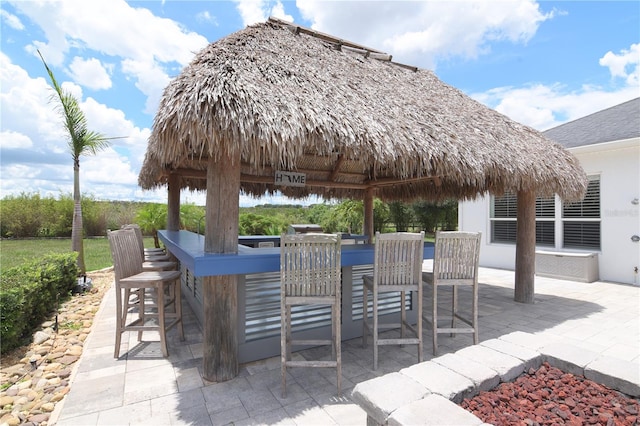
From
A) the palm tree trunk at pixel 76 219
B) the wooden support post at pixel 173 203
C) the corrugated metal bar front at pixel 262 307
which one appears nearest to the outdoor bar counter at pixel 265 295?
the corrugated metal bar front at pixel 262 307

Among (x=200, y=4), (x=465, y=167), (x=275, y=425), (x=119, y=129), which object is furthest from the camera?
(x=119, y=129)

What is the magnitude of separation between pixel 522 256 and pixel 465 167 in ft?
8.12

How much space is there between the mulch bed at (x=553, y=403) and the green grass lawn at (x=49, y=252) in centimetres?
814

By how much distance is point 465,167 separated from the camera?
12.5 ft

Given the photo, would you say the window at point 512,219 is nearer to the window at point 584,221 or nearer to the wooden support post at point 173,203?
the window at point 584,221

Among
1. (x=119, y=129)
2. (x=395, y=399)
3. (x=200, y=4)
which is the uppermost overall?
(x=200, y=4)

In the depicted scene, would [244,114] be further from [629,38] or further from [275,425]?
[629,38]

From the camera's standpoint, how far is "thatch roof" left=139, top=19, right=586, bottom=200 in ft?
8.41

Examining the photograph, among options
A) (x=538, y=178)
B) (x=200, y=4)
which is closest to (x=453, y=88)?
(x=538, y=178)

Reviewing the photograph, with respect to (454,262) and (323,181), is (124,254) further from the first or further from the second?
(323,181)

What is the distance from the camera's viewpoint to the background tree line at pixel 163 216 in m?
10.4

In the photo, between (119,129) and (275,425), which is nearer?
(275,425)

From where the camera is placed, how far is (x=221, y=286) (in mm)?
2629

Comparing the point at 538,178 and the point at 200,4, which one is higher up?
the point at 200,4
